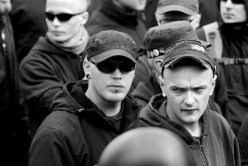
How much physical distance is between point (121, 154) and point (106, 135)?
2.21 m

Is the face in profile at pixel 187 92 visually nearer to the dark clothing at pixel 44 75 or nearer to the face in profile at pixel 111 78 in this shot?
the face in profile at pixel 111 78

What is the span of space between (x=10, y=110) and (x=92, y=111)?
8.17 ft

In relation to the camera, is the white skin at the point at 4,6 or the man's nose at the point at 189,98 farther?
the white skin at the point at 4,6

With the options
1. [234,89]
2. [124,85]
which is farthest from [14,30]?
[124,85]

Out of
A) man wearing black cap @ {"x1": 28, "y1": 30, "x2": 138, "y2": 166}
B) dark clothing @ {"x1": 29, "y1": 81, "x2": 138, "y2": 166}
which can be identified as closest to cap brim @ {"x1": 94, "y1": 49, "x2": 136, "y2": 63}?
man wearing black cap @ {"x1": 28, "y1": 30, "x2": 138, "y2": 166}

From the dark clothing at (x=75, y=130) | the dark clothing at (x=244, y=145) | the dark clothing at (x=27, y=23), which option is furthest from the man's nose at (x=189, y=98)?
the dark clothing at (x=27, y=23)

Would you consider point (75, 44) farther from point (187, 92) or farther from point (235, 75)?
point (187, 92)

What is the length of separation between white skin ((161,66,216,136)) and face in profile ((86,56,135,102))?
62cm

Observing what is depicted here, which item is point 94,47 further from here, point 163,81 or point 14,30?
point 14,30

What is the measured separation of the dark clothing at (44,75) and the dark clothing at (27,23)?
3.60ft

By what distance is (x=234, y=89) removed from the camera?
631 cm

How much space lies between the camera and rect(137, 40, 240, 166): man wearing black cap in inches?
158

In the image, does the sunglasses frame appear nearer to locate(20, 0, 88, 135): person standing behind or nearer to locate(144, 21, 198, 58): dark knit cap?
locate(20, 0, 88, 135): person standing behind

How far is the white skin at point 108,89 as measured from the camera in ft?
15.2
